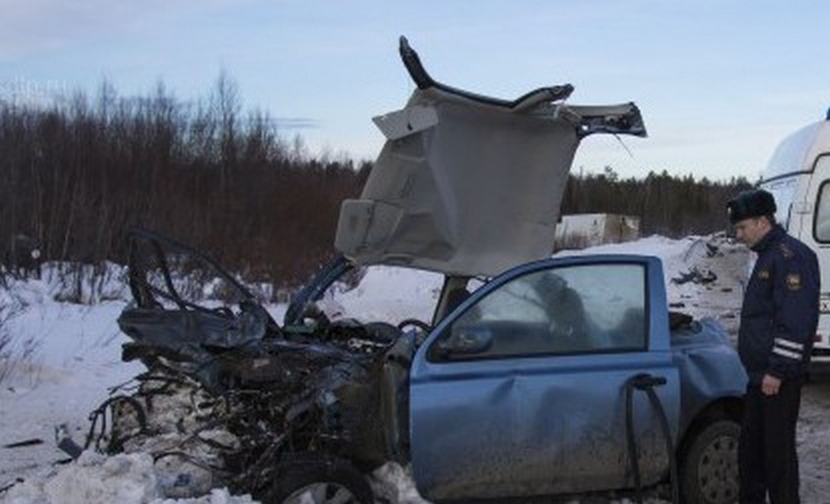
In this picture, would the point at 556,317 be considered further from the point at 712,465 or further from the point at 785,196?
the point at 785,196

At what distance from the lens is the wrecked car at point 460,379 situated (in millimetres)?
5773

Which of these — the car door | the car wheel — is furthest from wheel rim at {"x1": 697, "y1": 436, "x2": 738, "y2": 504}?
the car door

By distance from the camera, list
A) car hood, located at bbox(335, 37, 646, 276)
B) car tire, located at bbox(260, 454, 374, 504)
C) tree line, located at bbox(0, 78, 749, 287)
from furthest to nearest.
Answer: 1. tree line, located at bbox(0, 78, 749, 287)
2. car hood, located at bbox(335, 37, 646, 276)
3. car tire, located at bbox(260, 454, 374, 504)

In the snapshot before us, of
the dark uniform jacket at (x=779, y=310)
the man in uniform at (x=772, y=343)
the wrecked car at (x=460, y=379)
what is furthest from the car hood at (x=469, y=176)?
the dark uniform jacket at (x=779, y=310)

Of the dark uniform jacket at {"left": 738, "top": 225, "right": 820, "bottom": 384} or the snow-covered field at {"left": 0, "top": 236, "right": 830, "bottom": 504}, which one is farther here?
the dark uniform jacket at {"left": 738, "top": 225, "right": 820, "bottom": 384}

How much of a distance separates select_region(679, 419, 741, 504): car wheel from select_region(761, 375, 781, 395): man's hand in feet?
2.32

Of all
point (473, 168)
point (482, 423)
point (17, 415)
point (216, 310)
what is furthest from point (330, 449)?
point (17, 415)

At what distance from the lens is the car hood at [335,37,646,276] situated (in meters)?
6.84

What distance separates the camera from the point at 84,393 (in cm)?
1043

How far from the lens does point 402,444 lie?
19.5 ft

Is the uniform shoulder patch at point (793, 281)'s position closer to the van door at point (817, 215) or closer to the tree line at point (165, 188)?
the van door at point (817, 215)

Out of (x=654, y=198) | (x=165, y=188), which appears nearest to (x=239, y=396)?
(x=165, y=188)

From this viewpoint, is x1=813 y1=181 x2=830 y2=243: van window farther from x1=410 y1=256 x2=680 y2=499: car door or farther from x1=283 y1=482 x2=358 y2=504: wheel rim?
x1=283 y1=482 x2=358 y2=504: wheel rim

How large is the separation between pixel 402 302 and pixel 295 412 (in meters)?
12.8
